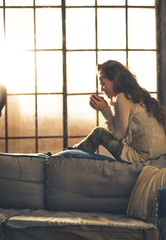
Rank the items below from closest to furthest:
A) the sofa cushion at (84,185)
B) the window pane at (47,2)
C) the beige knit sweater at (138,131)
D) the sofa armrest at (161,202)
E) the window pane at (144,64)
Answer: the sofa armrest at (161,202), the sofa cushion at (84,185), the beige knit sweater at (138,131), the window pane at (47,2), the window pane at (144,64)

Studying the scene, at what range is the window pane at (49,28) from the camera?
4195 mm

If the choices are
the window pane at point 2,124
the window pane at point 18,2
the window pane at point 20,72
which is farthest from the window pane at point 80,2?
the window pane at point 2,124

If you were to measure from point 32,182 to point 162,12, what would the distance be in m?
2.88

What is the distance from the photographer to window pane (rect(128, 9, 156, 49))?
4266mm

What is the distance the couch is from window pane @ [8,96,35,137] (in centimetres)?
198

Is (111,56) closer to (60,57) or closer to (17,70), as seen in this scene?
(60,57)

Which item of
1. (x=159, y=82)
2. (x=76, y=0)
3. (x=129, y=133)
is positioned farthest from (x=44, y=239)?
(x=76, y=0)

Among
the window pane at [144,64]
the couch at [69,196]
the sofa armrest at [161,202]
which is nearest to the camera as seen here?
the sofa armrest at [161,202]

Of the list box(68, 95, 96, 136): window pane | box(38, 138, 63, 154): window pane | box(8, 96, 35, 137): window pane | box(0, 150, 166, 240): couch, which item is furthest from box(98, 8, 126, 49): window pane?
box(0, 150, 166, 240): couch

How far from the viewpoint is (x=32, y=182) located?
2211 millimetres

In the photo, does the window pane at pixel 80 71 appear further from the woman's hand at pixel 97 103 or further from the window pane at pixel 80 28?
the woman's hand at pixel 97 103

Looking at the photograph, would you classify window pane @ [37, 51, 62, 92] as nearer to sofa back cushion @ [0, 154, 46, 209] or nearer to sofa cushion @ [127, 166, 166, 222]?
sofa back cushion @ [0, 154, 46, 209]

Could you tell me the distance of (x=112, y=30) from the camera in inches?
168

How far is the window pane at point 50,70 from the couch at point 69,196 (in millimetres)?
2040
